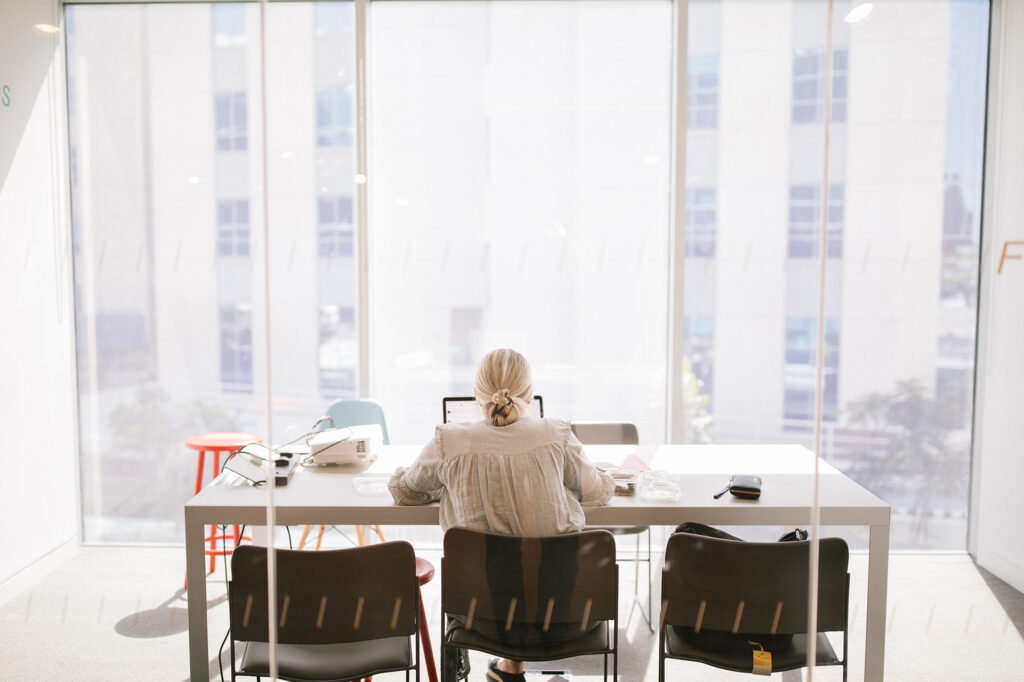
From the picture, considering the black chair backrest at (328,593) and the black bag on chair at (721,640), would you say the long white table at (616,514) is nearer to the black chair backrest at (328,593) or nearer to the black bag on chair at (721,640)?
the black bag on chair at (721,640)

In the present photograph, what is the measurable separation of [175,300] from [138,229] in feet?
1.31

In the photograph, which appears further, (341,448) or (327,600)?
(341,448)

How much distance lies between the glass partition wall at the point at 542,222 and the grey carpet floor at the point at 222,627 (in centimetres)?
38

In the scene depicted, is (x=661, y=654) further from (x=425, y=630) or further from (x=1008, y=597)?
(x=1008, y=597)

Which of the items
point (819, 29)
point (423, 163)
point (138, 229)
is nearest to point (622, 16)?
point (819, 29)

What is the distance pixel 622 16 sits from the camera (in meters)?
3.37

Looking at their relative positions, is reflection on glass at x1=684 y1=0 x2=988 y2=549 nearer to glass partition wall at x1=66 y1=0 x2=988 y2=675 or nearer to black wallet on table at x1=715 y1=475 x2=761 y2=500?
glass partition wall at x1=66 y1=0 x2=988 y2=675

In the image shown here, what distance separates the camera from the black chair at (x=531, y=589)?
1.66 meters

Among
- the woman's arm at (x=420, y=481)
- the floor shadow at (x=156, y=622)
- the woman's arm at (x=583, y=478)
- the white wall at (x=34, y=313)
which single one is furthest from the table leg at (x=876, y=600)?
the white wall at (x=34, y=313)

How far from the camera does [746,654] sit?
5.71 feet

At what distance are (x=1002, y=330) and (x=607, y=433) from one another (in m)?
1.97

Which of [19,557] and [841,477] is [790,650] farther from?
[19,557]

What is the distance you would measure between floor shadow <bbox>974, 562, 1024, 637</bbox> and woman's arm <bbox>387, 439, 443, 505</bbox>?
7.88 ft

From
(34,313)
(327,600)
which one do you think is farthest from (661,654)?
(34,313)
